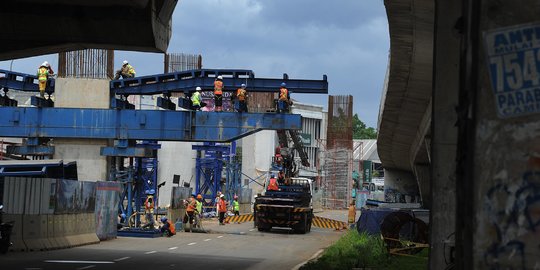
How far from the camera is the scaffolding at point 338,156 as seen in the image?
79.2 meters

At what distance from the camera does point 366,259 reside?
65.7ft

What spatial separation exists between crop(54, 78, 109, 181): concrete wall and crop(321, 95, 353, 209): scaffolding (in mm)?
41980

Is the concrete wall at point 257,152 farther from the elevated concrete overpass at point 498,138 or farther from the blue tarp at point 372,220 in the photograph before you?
the elevated concrete overpass at point 498,138

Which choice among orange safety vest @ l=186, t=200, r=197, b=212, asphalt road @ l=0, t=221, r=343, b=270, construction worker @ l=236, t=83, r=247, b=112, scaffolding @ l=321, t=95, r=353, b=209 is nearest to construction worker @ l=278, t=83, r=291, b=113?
construction worker @ l=236, t=83, r=247, b=112

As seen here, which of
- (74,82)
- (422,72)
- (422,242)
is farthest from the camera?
(74,82)

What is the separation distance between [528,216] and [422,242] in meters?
18.6

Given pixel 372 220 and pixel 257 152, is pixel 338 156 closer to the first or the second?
pixel 257 152

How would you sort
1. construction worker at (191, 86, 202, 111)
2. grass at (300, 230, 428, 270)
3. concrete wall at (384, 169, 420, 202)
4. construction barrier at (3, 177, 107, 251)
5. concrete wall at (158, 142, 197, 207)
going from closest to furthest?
grass at (300, 230, 428, 270) < construction barrier at (3, 177, 107, 251) < construction worker at (191, 86, 202, 111) < concrete wall at (384, 169, 420, 202) < concrete wall at (158, 142, 197, 207)

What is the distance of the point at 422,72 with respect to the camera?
74.0 ft

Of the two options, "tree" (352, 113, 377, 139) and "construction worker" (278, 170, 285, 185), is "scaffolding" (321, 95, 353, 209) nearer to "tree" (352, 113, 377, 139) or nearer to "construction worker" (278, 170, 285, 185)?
"construction worker" (278, 170, 285, 185)

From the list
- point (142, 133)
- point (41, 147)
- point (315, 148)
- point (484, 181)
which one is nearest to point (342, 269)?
point (484, 181)

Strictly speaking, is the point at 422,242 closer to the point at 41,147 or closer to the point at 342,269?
the point at 342,269

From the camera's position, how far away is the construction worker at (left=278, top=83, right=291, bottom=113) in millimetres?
35281

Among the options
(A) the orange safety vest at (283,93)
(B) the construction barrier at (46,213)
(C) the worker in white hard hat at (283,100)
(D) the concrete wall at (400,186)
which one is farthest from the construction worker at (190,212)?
(D) the concrete wall at (400,186)
